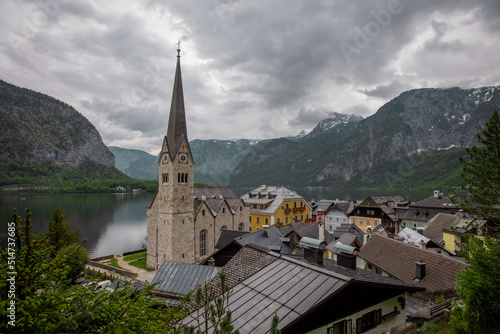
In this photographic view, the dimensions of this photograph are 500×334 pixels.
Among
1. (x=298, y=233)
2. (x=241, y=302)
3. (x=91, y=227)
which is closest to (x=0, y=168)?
(x=91, y=227)

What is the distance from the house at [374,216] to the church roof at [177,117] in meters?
41.1

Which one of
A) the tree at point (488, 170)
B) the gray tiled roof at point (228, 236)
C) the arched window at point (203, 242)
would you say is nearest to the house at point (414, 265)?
the tree at point (488, 170)

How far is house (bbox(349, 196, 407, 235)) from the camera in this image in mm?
52438

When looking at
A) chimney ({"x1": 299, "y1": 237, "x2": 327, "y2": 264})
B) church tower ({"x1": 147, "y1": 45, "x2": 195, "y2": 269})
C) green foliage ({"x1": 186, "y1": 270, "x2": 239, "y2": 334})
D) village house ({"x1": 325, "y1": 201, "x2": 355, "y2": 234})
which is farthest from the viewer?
village house ({"x1": 325, "y1": 201, "x2": 355, "y2": 234})

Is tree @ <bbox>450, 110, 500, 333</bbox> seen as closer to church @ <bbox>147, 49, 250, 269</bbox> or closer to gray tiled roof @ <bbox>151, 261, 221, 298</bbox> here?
gray tiled roof @ <bbox>151, 261, 221, 298</bbox>

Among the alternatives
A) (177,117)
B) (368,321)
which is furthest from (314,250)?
(177,117)

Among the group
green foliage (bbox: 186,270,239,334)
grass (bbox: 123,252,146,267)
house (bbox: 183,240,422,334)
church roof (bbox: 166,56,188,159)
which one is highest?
church roof (bbox: 166,56,188,159)

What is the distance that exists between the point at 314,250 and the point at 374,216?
1827 inches

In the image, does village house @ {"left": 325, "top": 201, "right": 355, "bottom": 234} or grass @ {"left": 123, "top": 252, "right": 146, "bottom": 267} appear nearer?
grass @ {"left": 123, "top": 252, "right": 146, "bottom": 267}

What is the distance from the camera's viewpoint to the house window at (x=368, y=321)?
997cm

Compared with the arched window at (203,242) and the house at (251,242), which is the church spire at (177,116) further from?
the house at (251,242)

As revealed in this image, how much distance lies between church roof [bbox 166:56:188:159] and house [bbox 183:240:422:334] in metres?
23.8

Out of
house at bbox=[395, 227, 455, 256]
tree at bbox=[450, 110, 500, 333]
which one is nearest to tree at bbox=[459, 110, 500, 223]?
tree at bbox=[450, 110, 500, 333]

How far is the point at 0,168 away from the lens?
17738cm
